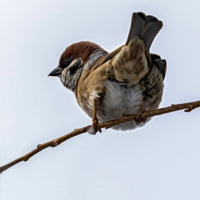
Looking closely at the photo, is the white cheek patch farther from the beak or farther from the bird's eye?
the beak

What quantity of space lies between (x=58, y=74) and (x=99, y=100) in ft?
3.96

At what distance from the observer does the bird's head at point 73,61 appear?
13.2 feet

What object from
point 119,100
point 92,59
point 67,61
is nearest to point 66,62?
point 67,61

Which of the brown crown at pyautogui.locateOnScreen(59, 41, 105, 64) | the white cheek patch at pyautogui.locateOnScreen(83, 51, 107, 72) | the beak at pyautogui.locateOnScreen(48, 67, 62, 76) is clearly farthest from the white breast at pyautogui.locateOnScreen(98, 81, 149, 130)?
the beak at pyautogui.locateOnScreen(48, 67, 62, 76)

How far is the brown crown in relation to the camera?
13.6ft

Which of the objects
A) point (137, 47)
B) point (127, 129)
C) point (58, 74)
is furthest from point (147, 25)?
point (58, 74)

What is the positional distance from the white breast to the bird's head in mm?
718

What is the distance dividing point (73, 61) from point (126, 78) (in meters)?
1.21

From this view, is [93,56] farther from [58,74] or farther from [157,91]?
[157,91]

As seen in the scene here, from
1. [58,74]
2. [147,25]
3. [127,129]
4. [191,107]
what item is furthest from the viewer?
[58,74]

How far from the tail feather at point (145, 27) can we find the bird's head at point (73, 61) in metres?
1.20

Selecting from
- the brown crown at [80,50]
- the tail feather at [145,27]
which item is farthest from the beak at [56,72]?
the tail feather at [145,27]

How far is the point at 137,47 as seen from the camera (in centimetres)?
297

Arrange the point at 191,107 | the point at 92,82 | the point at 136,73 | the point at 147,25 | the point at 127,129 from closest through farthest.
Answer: the point at 191,107
the point at 147,25
the point at 136,73
the point at 92,82
the point at 127,129
